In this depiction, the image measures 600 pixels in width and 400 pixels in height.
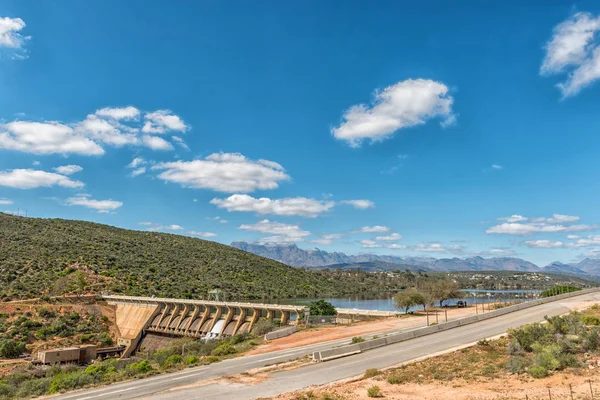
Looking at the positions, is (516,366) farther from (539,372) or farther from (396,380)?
(396,380)

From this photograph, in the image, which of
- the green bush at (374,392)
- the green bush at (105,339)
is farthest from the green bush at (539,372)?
the green bush at (105,339)

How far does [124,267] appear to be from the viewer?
318 feet

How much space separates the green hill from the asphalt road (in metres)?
58.9

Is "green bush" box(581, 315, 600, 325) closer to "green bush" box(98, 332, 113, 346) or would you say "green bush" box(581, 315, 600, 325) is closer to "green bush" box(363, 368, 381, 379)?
"green bush" box(363, 368, 381, 379)

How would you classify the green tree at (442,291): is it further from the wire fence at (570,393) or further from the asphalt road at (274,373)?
the wire fence at (570,393)

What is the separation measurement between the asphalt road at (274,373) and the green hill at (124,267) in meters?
58.9

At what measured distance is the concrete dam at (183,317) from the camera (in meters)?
61.2

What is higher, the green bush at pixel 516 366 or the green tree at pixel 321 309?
the green tree at pixel 321 309

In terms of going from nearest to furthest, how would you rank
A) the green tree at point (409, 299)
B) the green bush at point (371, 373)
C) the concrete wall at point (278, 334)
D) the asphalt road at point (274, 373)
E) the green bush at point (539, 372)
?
the green bush at point (539, 372)
the asphalt road at point (274, 373)
the green bush at point (371, 373)
the concrete wall at point (278, 334)
the green tree at point (409, 299)

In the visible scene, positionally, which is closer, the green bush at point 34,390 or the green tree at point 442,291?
the green bush at point 34,390

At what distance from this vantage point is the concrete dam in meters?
61.2

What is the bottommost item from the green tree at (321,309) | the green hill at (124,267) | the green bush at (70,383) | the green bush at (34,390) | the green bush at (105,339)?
the green bush at (105,339)

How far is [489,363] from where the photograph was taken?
21062mm

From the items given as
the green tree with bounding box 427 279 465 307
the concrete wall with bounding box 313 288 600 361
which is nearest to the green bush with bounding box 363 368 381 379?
the concrete wall with bounding box 313 288 600 361
